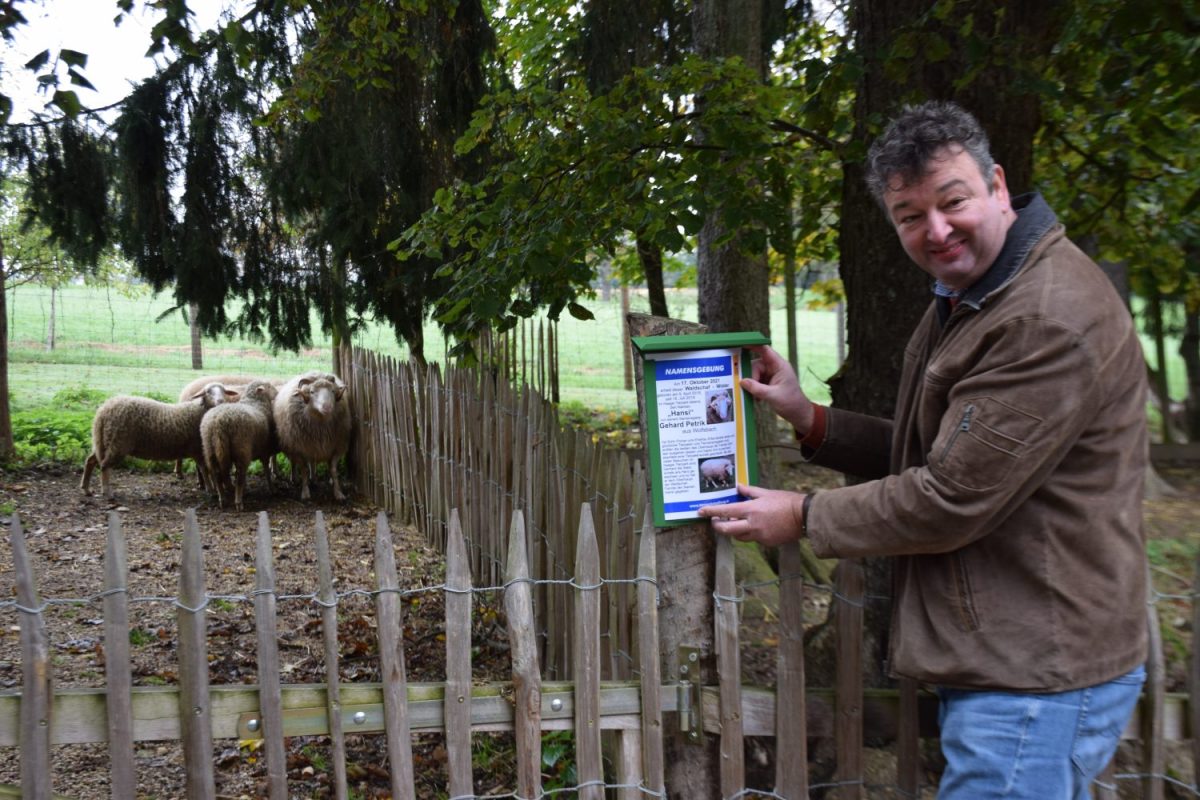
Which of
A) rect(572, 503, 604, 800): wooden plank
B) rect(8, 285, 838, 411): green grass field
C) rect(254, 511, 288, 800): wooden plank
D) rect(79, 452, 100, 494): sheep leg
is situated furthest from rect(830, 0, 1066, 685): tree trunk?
rect(8, 285, 838, 411): green grass field

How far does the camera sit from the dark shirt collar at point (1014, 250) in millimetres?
1897

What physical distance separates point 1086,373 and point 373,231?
25.9 feet

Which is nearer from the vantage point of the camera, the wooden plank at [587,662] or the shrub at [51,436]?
the wooden plank at [587,662]

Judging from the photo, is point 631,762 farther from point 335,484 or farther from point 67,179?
point 67,179

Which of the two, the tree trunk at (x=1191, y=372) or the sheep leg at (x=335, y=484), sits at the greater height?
the tree trunk at (x=1191, y=372)

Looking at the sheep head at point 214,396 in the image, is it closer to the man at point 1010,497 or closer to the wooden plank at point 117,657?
the wooden plank at point 117,657

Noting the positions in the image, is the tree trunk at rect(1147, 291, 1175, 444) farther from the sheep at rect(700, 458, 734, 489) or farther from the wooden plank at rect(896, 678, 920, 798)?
the sheep at rect(700, 458, 734, 489)

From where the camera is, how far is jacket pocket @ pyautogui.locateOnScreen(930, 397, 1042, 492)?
1.75 m

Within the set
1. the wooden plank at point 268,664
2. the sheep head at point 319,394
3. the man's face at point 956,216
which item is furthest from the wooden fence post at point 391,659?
the sheep head at point 319,394

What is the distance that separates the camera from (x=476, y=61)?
8.08m

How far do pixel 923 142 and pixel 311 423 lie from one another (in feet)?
28.0

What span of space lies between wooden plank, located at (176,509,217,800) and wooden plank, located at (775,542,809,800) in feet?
4.67

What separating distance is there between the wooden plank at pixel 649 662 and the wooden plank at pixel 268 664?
910mm

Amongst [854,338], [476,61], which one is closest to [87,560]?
[476,61]
